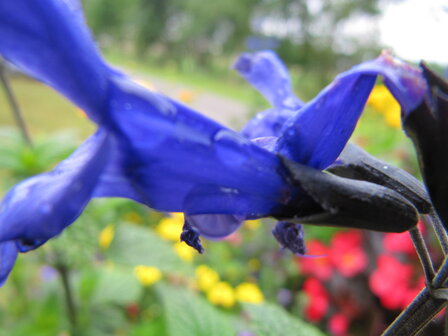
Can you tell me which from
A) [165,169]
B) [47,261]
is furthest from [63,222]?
[47,261]

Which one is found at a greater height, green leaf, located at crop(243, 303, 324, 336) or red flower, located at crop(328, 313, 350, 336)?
green leaf, located at crop(243, 303, 324, 336)

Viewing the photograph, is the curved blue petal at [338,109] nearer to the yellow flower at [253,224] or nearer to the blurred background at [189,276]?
the blurred background at [189,276]

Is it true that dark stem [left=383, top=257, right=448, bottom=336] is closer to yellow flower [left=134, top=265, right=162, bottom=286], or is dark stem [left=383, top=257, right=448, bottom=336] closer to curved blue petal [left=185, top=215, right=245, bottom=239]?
curved blue petal [left=185, top=215, right=245, bottom=239]

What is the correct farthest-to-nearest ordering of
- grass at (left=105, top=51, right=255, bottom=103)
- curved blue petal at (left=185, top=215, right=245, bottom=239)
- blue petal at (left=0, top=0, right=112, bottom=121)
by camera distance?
grass at (left=105, top=51, right=255, bottom=103) < curved blue petal at (left=185, top=215, right=245, bottom=239) < blue petal at (left=0, top=0, right=112, bottom=121)

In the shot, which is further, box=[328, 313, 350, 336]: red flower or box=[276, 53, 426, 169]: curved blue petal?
box=[328, 313, 350, 336]: red flower

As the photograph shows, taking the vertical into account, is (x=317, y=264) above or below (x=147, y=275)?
above

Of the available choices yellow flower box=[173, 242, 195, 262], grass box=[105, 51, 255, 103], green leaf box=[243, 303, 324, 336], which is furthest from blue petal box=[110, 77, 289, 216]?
grass box=[105, 51, 255, 103]

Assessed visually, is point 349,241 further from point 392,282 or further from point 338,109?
point 338,109

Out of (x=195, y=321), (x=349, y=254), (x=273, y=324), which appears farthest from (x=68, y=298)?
(x=349, y=254)

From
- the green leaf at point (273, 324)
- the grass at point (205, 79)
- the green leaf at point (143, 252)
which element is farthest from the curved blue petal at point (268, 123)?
the grass at point (205, 79)
